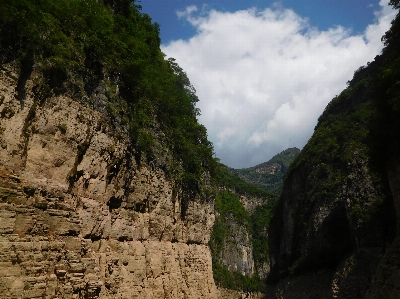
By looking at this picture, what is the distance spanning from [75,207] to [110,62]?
7.89 m

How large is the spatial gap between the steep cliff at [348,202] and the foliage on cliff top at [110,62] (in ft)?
41.5

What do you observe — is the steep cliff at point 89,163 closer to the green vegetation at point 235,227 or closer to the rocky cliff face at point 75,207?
the rocky cliff face at point 75,207

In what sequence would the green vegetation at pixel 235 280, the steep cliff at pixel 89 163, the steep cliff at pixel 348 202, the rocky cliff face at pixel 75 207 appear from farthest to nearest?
1. the green vegetation at pixel 235 280
2. the steep cliff at pixel 348 202
3. the steep cliff at pixel 89 163
4. the rocky cliff face at pixel 75 207

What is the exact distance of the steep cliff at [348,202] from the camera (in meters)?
17.3

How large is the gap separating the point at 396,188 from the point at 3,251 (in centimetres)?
1688

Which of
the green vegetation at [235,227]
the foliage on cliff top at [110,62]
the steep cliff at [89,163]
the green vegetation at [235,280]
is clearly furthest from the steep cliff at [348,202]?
the green vegetation at [235,227]

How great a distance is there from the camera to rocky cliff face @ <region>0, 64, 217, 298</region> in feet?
30.1

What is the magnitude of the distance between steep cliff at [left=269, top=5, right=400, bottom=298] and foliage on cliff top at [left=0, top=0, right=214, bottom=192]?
12.7m

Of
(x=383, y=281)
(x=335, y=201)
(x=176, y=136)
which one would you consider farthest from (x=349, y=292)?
(x=176, y=136)

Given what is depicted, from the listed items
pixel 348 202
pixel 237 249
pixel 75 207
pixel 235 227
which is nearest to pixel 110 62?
pixel 75 207

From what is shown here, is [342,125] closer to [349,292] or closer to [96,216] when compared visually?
[349,292]

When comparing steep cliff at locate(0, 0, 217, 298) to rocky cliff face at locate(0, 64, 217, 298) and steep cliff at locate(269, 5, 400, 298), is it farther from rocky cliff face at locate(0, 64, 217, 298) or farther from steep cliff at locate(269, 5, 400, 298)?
steep cliff at locate(269, 5, 400, 298)

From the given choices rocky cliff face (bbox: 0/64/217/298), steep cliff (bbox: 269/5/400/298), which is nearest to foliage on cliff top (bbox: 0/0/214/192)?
rocky cliff face (bbox: 0/64/217/298)

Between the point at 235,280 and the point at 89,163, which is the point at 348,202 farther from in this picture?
the point at 235,280
